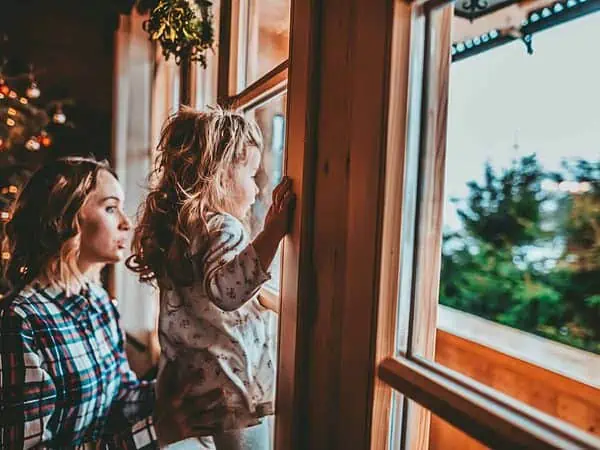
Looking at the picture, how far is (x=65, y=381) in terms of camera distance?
1.22 m

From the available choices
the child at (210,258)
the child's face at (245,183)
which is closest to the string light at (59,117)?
the child at (210,258)

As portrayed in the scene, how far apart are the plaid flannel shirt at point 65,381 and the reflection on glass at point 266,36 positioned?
25.8 inches

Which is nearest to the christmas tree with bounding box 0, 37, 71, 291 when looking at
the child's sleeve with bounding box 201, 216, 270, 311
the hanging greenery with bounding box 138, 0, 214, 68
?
the hanging greenery with bounding box 138, 0, 214, 68

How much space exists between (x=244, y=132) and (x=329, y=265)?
346 millimetres

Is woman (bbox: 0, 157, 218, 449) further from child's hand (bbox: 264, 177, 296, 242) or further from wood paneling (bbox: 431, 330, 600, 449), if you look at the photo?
wood paneling (bbox: 431, 330, 600, 449)

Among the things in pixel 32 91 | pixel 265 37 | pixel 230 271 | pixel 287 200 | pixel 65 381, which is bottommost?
pixel 65 381

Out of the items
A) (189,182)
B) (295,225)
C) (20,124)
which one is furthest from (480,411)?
(20,124)

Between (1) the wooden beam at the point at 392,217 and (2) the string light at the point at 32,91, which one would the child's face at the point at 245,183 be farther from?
(2) the string light at the point at 32,91

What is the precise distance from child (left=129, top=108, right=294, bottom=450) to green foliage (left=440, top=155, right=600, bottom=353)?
38 centimetres

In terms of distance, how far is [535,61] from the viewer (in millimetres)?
683

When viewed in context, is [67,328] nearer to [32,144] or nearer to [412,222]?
[412,222]

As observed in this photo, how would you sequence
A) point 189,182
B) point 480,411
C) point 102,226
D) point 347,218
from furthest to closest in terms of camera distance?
1. point 102,226
2. point 189,182
3. point 347,218
4. point 480,411

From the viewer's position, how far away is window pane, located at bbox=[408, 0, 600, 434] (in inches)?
24.7

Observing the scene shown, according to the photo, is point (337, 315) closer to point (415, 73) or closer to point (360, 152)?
point (360, 152)
